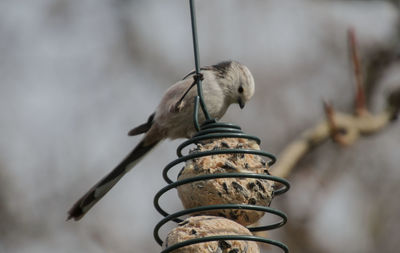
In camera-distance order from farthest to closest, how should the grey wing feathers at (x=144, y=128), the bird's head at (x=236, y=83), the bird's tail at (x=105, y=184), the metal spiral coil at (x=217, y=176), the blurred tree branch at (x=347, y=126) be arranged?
the blurred tree branch at (x=347, y=126) < the grey wing feathers at (x=144, y=128) < the bird's head at (x=236, y=83) < the bird's tail at (x=105, y=184) < the metal spiral coil at (x=217, y=176)

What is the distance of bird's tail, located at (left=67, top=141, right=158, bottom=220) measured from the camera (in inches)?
175

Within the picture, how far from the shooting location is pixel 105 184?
187 inches

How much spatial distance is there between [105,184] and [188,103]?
0.78 meters

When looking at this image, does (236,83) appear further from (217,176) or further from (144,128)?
(217,176)

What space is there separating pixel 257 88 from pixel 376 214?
6.18 feet

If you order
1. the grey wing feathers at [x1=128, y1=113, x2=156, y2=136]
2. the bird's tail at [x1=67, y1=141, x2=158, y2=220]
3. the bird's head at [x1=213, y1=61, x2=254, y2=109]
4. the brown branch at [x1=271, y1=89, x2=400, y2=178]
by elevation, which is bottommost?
the brown branch at [x1=271, y1=89, x2=400, y2=178]

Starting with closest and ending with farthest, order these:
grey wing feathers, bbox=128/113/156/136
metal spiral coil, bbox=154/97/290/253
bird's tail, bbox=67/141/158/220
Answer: metal spiral coil, bbox=154/97/290/253, bird's tail, bbox=67/141/158/220, grey wing feathers, bbox=128/113/156/136

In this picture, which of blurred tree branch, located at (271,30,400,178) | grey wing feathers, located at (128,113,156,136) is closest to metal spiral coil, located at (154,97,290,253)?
grey wing feathers, located at (128,113,156,136)

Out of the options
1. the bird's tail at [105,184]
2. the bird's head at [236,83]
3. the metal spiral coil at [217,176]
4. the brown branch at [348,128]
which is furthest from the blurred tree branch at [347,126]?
the metal spiral coil at [217,176]

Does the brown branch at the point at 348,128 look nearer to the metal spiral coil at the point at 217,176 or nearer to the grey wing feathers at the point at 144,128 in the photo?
the grey wing feathers at the point at 144,128

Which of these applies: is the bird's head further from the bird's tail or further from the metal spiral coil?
the metal spiral coil

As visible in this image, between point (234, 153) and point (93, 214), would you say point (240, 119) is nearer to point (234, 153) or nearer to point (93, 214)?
point (93, 214)

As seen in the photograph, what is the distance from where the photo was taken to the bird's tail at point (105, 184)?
445 centimetres

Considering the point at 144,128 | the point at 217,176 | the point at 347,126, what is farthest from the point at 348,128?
the point at 217,176
